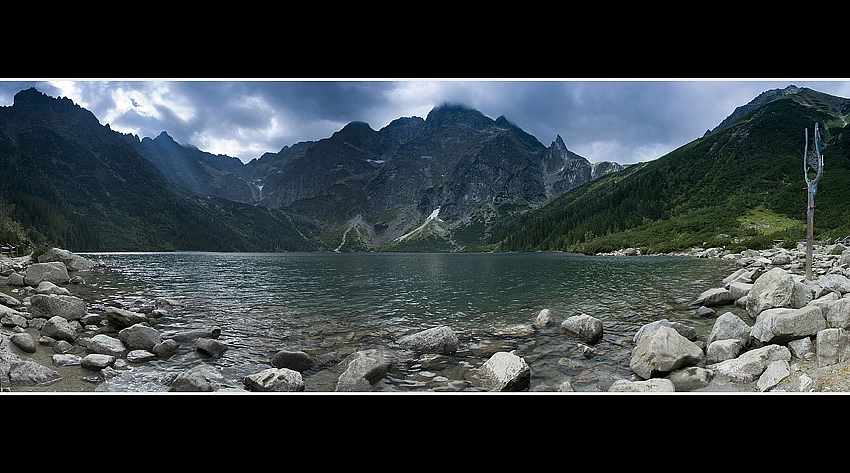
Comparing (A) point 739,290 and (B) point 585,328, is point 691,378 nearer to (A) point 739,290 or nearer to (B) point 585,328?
(B) point 585,328

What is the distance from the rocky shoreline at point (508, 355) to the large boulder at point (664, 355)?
0.8 inches

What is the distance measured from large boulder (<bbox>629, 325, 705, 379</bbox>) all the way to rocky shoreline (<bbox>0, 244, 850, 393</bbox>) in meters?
0.02

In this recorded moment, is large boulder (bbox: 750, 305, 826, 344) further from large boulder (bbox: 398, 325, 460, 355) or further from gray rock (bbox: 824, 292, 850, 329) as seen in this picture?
large boulder (bbox: 398, 325, 460, 355)

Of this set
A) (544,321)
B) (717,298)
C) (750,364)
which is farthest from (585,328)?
(717,298)

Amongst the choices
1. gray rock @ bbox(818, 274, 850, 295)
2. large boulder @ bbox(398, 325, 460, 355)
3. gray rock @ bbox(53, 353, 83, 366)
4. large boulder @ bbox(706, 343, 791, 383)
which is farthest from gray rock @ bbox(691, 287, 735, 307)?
gray rock @ bbox(53, 353, 83, 366)

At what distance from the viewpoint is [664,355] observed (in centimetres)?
766

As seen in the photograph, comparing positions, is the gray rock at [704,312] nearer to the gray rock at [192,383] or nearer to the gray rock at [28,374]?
the gray rock at [192,383]

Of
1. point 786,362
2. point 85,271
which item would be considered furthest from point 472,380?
point 85,271

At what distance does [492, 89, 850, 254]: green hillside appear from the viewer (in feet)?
208
